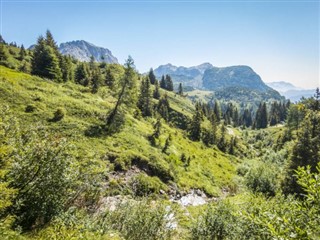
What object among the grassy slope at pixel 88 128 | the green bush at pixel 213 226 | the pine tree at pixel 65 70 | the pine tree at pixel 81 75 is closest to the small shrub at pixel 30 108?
the grassy slope at pixel 88 128

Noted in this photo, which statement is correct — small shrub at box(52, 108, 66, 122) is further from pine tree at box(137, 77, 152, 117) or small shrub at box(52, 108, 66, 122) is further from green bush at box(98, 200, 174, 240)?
pine tree at box(137, 77, 152, 117)

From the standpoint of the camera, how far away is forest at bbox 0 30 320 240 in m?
12.3

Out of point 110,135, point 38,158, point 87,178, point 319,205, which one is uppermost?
point 319,205

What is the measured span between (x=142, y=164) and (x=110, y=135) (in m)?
7.44

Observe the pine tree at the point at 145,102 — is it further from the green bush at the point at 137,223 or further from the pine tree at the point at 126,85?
the green bush at the point at 137,223

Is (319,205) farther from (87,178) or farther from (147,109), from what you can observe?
(147,109)

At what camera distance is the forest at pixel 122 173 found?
12.3 m

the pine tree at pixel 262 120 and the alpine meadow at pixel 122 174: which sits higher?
the alpine meadow at pixel 122 174

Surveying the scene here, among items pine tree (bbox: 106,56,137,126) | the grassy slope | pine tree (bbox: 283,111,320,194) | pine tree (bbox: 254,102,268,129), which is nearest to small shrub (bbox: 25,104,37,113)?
the grassy slope

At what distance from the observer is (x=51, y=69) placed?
211 feet

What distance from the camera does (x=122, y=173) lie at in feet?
118

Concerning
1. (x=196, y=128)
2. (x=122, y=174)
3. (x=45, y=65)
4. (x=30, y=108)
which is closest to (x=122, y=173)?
(x=122, y=174)

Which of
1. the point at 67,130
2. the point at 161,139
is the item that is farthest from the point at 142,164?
the point at 161,139

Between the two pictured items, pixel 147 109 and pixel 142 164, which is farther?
pixel 147 109
